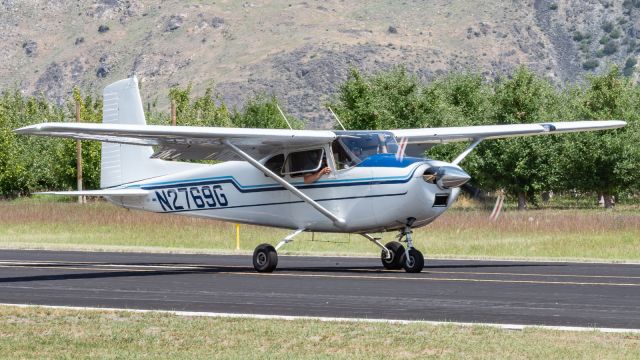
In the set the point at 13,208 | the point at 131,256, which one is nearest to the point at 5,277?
the point at 131,256

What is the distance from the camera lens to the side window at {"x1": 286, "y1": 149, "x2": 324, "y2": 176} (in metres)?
22.3

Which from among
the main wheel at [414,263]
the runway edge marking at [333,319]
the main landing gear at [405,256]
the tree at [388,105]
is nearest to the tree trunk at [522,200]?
the tree at [388,105]

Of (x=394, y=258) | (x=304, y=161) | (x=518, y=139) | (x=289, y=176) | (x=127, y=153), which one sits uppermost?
(x=304, y=161)

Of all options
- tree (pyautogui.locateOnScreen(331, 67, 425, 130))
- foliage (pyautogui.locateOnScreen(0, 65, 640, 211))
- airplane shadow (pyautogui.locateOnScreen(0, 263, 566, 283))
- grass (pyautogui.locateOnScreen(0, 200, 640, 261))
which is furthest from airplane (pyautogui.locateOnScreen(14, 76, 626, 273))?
tree (pyautogui.locateOnScreen(331, 67, 425, 130))

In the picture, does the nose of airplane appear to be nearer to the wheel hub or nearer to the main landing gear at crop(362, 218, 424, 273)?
the main landing gear at crop(362, 218, 424, 273)

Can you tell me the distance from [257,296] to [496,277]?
17.9 ft

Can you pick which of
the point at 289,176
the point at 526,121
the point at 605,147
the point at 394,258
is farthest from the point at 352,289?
the point at 526,121

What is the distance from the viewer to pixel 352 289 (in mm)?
17953

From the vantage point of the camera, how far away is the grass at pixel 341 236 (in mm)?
30312

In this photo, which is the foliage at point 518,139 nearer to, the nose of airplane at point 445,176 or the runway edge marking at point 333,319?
the nose of airplane at point 445,176

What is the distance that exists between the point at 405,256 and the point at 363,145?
2187 mm

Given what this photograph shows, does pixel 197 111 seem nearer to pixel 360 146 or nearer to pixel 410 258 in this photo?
pixel 360 146

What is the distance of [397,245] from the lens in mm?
22797

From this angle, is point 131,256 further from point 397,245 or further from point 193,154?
point 397,245
